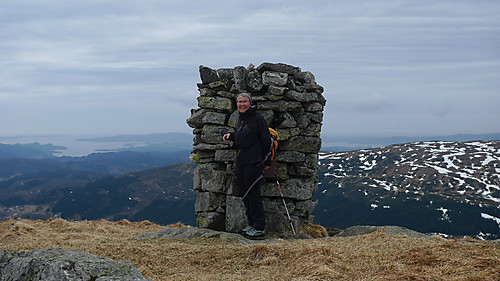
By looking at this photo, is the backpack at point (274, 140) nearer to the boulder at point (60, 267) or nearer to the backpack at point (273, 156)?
the backpack at point (273, 156)

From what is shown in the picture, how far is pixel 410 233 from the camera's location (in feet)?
44.1

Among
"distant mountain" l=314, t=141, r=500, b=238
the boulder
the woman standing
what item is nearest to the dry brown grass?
the boulder

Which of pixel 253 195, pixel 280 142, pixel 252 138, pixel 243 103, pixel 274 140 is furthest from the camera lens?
pixel 280 142

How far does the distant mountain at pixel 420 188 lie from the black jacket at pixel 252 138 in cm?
9968

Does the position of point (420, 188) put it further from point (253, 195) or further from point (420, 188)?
point (253, 195)

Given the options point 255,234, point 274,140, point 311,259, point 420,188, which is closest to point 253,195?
point 255,234

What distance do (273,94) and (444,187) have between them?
131862 mm

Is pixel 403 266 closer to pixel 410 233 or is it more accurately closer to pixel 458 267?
pixel 458 267

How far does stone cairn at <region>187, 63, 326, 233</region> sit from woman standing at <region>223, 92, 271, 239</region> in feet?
4.35

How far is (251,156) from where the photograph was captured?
13352 millimetres

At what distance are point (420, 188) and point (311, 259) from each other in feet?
459

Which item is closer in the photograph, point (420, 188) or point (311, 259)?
point (311, 259)

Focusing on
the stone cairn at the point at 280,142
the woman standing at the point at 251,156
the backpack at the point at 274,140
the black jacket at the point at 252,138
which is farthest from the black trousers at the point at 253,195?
the stone cairn at the point at 280,142

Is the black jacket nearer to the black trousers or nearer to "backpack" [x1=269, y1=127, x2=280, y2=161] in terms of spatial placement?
the black trousers
